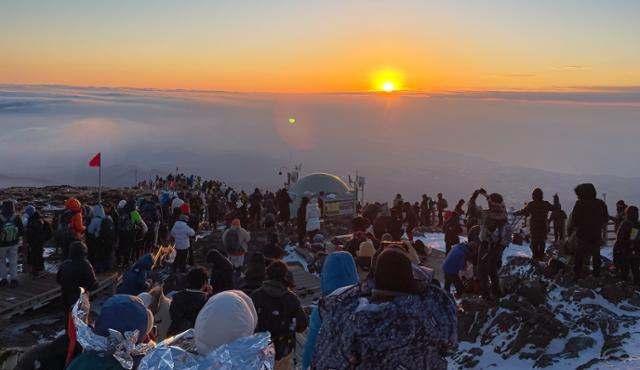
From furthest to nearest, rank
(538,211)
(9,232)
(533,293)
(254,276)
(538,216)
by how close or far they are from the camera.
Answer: (9,232)
(538,216)
(538,211)
(533,293)
(254,276)

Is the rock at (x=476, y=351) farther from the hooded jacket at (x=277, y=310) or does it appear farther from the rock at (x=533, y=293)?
the hooded jacket at (x=277, y=310)

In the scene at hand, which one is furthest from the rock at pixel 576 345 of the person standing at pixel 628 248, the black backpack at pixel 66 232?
the black backpack at pixel 66 232

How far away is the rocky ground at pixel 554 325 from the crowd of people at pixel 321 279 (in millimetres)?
399

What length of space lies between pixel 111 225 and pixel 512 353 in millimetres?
8568

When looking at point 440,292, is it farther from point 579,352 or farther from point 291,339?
point 579,352

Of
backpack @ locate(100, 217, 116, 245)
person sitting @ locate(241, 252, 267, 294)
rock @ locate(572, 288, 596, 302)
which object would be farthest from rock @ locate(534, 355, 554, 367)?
backpack @ locate(100, 217, 116, 245)

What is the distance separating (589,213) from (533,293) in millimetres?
1578

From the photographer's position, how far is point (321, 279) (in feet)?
17.6

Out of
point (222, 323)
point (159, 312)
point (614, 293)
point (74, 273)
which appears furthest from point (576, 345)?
point (74, 273)

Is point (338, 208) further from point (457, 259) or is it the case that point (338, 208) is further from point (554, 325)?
point (554, 325)

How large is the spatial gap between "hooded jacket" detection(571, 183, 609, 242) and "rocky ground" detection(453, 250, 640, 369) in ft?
2.41

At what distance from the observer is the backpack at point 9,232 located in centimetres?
1045

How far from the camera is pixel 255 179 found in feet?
548

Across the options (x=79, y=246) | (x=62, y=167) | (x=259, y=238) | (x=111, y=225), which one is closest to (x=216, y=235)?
(x=259, y=238)
